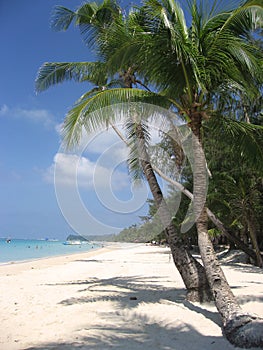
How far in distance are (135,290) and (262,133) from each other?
542cm

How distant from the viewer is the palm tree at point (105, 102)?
21.6 ft

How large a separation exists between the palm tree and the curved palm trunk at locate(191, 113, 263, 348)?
120 centimetres

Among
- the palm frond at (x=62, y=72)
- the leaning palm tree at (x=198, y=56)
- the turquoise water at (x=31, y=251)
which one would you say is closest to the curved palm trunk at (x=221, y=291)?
the leaning palm tree at (x=198, y=56)

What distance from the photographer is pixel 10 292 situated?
31.8ft

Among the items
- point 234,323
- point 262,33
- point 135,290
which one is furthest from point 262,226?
point 234,323

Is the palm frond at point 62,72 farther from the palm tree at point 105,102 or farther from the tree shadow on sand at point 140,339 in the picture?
the tree shadow on sand at point 140,339

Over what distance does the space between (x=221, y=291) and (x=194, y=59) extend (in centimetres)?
419

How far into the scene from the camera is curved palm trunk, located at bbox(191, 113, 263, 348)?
4.57 metres

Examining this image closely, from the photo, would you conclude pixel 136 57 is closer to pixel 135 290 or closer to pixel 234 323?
pixel 234 323

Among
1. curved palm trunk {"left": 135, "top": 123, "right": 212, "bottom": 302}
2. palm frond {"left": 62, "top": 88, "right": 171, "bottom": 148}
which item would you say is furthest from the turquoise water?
palm frond {"left": 62, "top": 88, "right": 171, "bottom": 148}

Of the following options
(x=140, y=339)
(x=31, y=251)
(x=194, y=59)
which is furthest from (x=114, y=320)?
(x=31, y=251)

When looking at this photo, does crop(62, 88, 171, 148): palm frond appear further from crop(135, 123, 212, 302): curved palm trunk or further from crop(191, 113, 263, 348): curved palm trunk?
crop(191, 113, 263, 348): curved palm trunk

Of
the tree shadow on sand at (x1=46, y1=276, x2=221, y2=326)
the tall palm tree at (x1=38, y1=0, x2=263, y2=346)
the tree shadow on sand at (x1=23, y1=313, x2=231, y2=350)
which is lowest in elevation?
the tree shadow on sand at (x1=46, y1=276, x2=221, y2=326)

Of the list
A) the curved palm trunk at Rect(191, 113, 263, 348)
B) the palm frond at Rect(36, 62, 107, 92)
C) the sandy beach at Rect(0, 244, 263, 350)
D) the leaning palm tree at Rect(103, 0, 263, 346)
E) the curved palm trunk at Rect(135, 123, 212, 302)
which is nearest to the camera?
the curved palm trunk at Rect(191, 113, 263, 348)
